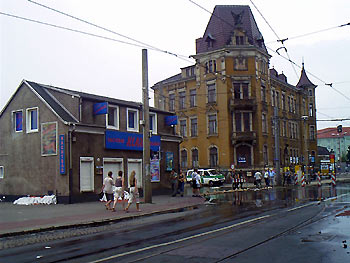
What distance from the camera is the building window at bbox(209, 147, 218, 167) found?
5291 centimetres

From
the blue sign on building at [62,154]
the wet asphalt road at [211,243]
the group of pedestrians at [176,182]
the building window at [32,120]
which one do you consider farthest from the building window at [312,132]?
the wet asphalt road at [211,243]

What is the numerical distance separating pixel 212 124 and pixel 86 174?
31891mm

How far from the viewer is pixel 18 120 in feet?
86.8

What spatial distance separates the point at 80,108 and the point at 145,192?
248 inches

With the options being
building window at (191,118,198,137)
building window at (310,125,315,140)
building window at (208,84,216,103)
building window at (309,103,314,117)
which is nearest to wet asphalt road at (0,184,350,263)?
building window at (208,84,216,103)

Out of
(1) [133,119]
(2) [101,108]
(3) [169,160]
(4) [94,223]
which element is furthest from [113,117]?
(4) [94,223]

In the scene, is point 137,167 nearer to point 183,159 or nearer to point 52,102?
point 52,102

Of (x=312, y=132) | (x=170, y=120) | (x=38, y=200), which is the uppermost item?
(x=312, y=132)

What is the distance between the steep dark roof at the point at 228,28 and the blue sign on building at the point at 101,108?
103 ft

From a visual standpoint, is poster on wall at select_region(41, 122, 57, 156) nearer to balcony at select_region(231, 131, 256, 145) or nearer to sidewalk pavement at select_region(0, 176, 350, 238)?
sidewalk pavement at select_region(0, 176, 350, 238)

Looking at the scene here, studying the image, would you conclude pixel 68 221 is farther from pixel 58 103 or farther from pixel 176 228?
pixel 58 103

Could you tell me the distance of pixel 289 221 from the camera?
13398 mm

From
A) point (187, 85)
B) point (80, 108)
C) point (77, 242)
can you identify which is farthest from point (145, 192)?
point (187, 85)

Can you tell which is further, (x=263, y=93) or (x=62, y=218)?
(x=263, y=93)
